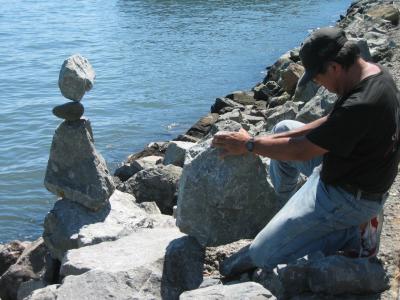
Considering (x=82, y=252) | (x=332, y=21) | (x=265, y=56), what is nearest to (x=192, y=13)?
(x=332, y=21)

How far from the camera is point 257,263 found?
18.5 feet

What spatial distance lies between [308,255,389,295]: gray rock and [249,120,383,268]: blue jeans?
0.28 meters

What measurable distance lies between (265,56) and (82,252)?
1007 inches

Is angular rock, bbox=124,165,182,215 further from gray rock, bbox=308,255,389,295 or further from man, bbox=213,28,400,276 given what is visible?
gray rock, bbox=308,255,389,295

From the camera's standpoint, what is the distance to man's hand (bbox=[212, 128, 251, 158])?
582 centimetres

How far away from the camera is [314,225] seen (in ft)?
18.0

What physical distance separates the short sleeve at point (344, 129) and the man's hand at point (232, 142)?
918mm

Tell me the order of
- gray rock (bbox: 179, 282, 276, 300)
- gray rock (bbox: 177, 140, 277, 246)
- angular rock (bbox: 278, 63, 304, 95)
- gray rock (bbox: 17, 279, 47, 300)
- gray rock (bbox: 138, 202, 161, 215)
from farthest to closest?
1. angular rock (bbox: 278, 63, 304, 95)
2. gray rock (bbox: 138, 202, 161, 215)
3. gray rock (bbox: 17, 279, 47, 300)
4. gray rock (bbox: 177, 140, 277, 246)
5. gray rock (bbox: 179, 282, 276, 300)

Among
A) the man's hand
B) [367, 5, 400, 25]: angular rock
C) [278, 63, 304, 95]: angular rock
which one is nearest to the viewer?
the man's hand

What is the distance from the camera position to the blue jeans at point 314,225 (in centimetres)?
537

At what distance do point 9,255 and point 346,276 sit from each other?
20.4ft

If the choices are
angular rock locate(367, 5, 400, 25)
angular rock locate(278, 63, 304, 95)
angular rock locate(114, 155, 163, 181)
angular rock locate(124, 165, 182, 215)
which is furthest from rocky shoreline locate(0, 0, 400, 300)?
angular rock locate(367, 5, 400, 25)

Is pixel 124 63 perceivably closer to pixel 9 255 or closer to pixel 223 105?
pixel 223 105

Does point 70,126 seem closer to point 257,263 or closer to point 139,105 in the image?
point 257,263
